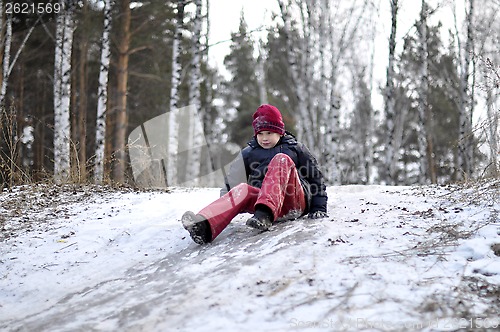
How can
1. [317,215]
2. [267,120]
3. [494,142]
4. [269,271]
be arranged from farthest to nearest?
[494,142] → [267,120] → [317,215] → [269,271]

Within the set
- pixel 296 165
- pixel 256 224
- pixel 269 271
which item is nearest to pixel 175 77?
pixel 296 165

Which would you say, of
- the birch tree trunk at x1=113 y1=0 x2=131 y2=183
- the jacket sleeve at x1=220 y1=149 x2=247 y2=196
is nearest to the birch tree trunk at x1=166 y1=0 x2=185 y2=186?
the birch tree trunk at x1=113 y1=0 x2=131 y2=183

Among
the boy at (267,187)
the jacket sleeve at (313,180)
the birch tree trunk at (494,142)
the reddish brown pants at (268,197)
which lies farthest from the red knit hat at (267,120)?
the birch tree trunk at (494,142)

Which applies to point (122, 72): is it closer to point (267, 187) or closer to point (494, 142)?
point (267, 187)

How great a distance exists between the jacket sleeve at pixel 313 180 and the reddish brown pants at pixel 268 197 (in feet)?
0.48

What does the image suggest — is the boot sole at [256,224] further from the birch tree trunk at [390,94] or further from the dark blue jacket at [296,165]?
the birch tree trunk at [390,94]

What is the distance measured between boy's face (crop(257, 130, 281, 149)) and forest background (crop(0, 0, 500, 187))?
1.52 metres

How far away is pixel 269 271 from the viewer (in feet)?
8.39

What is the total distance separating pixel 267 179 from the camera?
10.7 feet

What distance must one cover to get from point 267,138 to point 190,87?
6450 millimetres

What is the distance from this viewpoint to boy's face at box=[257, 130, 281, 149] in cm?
379

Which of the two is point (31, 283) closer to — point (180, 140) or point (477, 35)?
point (477, 35)

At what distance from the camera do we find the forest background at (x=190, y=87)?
6848mm

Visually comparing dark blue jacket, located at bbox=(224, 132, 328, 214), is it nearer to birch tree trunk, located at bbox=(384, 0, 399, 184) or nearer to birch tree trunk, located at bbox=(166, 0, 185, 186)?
birch tree trunk, located at bbox=(166, 0, 185, 186)
